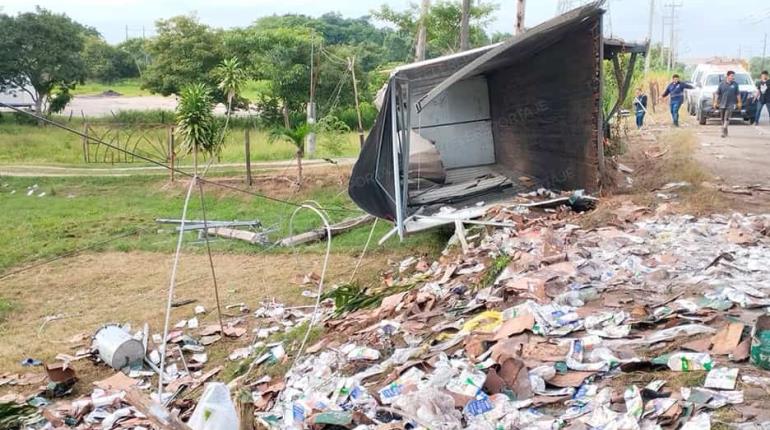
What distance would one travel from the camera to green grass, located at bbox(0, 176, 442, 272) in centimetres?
1118

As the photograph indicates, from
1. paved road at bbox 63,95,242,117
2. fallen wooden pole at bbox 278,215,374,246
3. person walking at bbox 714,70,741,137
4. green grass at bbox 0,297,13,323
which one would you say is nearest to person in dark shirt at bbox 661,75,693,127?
person walking at bbox 714,70,741,137

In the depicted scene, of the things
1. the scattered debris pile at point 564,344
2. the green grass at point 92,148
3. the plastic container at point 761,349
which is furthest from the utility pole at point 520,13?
the plastic container at point 761,349

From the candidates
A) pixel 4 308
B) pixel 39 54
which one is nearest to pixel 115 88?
pixel 39 54

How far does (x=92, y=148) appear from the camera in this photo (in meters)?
22.2

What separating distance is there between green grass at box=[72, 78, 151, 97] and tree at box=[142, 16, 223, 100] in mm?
17125

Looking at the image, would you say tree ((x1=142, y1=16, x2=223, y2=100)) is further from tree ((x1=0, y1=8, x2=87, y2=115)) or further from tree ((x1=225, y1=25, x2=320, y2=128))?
tree ((x1=0, y1=8, x2=87, y2=115))

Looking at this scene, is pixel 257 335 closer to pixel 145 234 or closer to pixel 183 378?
pixel 183 378

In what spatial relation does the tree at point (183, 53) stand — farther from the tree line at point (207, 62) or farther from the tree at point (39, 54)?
the tree at point (39, 54)

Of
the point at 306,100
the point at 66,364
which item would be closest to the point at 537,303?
the point at 66,364

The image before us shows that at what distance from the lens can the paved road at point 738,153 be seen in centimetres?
967

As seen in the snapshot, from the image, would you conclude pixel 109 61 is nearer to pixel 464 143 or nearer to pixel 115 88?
pixel 115 88

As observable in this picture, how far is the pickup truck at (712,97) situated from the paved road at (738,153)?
102cm

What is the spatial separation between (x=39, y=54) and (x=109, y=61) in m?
19.9

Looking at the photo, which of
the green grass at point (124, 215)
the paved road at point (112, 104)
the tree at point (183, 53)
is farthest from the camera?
the paved road at point (112, 104)
